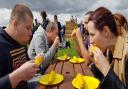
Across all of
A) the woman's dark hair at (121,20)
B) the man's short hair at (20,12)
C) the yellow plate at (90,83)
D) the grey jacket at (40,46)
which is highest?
the man's short hair at (20,12)

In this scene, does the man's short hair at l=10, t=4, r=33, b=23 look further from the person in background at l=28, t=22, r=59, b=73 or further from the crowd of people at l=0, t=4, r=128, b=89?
the person in background at l=28, t=22, r=59, b=73

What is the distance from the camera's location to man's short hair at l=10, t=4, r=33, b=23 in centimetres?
308

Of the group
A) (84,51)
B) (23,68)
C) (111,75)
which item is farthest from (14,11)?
(84,51)

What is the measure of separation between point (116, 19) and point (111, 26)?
32 cm

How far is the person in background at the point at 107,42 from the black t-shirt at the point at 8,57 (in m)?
0.90

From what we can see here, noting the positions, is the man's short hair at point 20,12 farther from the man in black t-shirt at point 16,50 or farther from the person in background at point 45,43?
the person in background at point 45,43

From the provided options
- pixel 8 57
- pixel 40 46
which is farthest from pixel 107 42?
pixel 40 46

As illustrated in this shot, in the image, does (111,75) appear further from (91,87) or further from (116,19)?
(116,19)

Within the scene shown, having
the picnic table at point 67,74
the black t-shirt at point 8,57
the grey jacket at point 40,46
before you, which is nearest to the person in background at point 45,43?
the grey jacket at point 40,46

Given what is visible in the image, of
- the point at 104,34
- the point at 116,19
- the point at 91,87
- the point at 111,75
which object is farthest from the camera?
the point at 116,19

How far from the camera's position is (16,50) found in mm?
3047

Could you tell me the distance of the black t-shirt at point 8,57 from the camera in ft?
8.38

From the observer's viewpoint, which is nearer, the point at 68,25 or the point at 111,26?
the point at 111,26

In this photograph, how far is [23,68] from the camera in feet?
8.32
